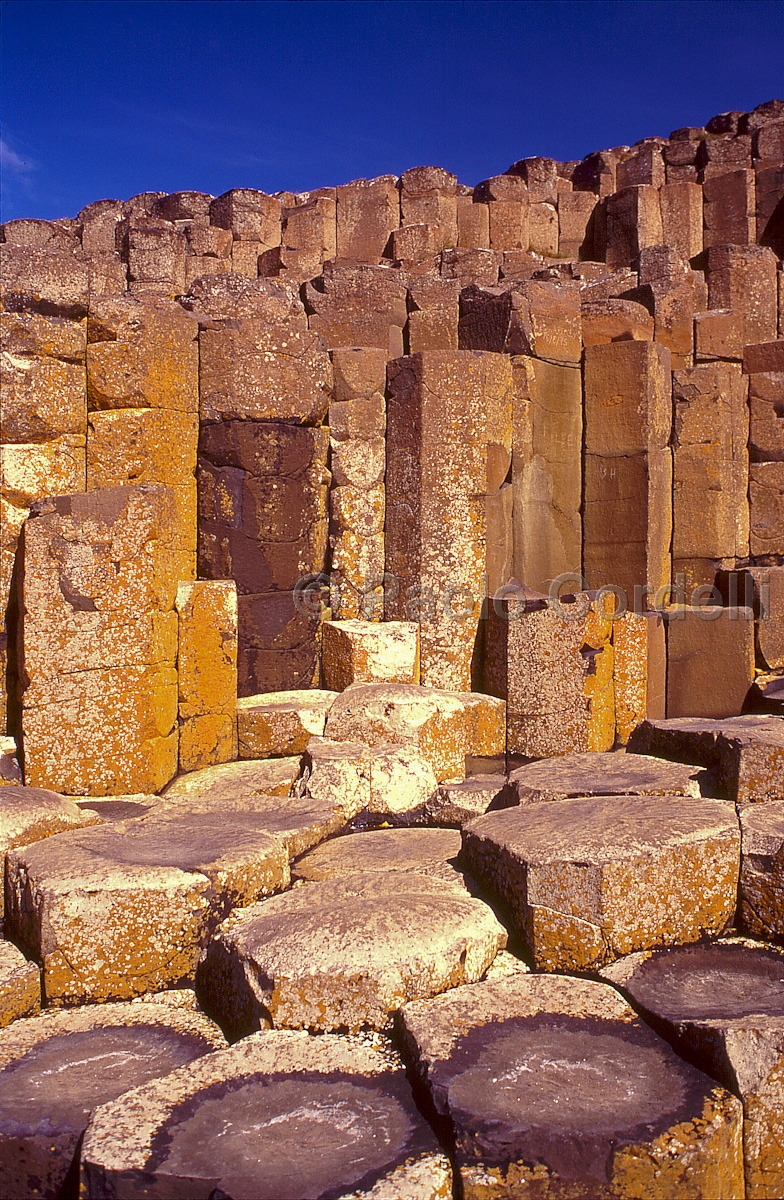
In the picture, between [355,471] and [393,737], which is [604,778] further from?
[355,471]

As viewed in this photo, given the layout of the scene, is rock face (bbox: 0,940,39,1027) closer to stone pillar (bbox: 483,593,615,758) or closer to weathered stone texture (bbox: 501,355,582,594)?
stone pillar (bbox: 483,593,615,758)

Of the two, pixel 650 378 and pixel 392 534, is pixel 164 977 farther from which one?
pixel 650 378

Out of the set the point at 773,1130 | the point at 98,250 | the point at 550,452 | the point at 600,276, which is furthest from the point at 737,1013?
the point at 98,250

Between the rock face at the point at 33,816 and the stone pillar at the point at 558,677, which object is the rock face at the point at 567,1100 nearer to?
the rock face at the point at 33,816

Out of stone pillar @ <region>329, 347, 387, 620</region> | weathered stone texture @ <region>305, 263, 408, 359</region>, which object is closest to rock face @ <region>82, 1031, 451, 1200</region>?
stone pillar @ <region>329, 347, 387, 620</region>

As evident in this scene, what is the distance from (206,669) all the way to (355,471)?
1.75 meters

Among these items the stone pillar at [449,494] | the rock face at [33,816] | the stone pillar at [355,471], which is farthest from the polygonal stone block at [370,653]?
the rock face at [33,816]

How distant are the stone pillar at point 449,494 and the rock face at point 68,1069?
3287mm

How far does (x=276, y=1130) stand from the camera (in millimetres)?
2041

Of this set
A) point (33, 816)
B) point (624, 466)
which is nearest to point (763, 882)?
point (33, 816)

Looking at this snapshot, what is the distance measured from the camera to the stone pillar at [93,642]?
165 inches

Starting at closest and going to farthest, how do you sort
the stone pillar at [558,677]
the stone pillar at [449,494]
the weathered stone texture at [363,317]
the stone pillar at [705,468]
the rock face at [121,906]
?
the rock face at [121,906], the stone pillar at [558,677], the stone pillar at [449,494], the weathered stone texture at [363,317], the stone pillar at [705,468]

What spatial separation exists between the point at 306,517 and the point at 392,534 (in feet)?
2.00

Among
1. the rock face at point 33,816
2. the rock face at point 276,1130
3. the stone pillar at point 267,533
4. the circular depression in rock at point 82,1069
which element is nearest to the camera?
the rock face at point 276,1130
